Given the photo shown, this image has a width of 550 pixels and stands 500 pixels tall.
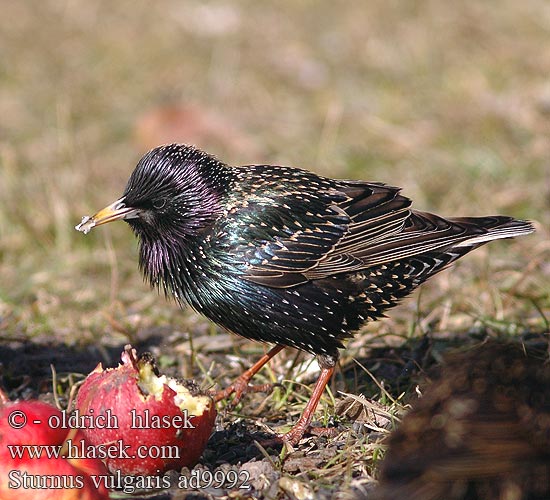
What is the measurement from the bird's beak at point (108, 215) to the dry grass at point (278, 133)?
2.77 ft

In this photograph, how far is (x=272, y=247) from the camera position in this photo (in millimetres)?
4441

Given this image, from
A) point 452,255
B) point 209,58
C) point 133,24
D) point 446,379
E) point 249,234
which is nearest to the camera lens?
point 446,379

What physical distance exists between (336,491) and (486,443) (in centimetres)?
80

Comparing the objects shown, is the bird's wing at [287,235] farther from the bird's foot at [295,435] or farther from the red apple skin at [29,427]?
the red apple skin at [29,427]

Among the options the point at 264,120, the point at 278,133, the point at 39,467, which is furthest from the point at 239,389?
the point at 264,120

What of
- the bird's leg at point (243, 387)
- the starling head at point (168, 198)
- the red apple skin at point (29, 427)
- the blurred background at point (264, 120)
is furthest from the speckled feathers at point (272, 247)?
the red apple skin at point (29, 427)

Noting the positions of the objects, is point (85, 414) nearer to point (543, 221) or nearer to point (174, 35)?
point (543, 221)

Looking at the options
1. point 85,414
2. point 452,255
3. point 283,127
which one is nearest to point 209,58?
point 283,127

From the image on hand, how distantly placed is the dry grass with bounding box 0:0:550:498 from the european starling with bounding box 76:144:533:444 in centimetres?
44

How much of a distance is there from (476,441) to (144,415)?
4.10 ft

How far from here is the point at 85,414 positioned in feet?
11.5

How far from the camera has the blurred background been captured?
6094 millimetres

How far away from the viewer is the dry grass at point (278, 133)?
5.45 meters

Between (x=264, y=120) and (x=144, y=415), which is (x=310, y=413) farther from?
(x=264, y=120)
